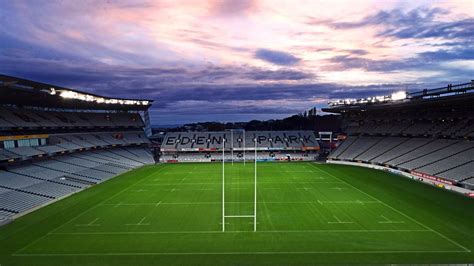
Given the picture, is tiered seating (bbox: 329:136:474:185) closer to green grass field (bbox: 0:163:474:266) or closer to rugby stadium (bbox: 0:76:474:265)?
rugby stadium (bbox: 0:76:474:265)

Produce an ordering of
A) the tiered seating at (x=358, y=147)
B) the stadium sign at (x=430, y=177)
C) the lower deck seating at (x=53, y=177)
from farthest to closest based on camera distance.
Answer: the tiered seating at (x=358, y=147) < the stadium sign at (x=430, y=177) < the lower deck seating at (x=53, y=177)

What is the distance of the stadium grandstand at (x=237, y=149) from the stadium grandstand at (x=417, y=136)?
25.1ft

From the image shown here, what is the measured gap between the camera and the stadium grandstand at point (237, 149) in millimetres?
68812

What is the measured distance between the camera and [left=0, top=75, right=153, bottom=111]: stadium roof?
3575 centimetres

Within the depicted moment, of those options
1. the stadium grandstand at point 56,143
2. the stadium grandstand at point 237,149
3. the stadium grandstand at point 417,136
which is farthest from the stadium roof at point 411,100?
the stadium grandstand at point 56,143

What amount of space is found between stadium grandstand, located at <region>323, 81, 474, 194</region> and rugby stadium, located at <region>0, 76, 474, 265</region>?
24cm

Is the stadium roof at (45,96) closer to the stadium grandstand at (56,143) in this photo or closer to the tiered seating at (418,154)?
the stadium grandstand at (56,143)

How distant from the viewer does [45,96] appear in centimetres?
4566

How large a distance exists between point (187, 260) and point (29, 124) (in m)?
38.6

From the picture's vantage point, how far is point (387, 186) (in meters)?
37.4

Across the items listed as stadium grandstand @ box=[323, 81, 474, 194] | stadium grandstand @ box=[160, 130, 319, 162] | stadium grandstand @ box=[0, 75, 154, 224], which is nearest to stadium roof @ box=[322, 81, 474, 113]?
stadium grandstand @ box=[323, 81, 474, 194]

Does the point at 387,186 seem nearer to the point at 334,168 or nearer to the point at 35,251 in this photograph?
the point at 334,168

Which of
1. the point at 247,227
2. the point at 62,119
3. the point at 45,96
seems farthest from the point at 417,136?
the point at 62,119

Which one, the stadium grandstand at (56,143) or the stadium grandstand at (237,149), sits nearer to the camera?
the stadium grandstand at (56,143)
